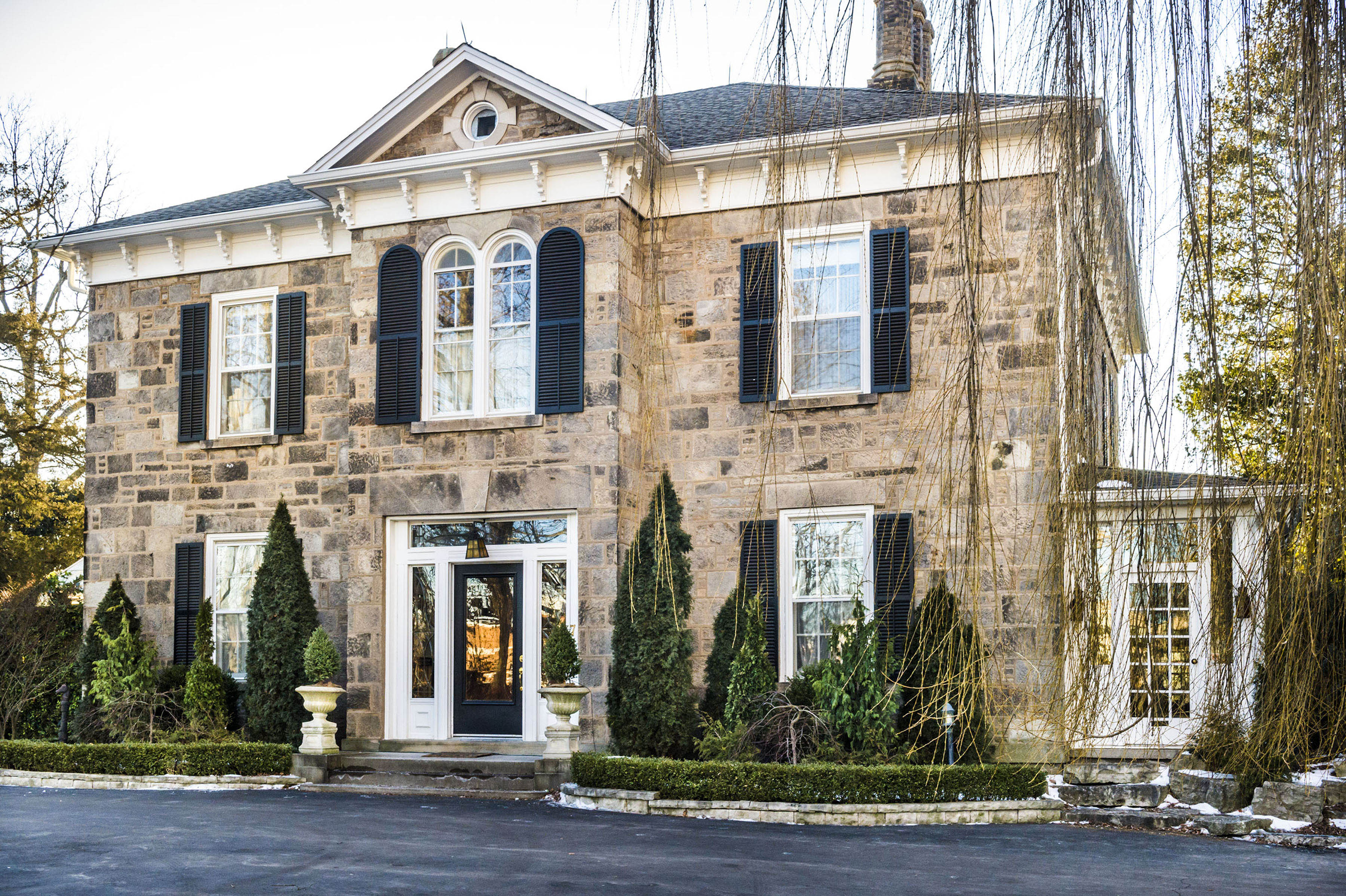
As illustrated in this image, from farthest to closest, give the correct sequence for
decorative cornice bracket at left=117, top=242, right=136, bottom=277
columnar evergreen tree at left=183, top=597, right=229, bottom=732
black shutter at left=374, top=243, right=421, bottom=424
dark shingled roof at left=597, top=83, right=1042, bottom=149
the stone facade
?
decorative cornice bracket at left=117, top=242, right=136, bottom=277 → columnar evergreen tree at left=183, top=597, right=229, bottom=732 → black shutter at left=374, top=243, right=421, bottom=424 → the stone facade → dark shingled roof at left=597, top=83, right=1042, bottom=149

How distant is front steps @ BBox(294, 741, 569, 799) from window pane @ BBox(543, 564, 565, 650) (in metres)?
1.47

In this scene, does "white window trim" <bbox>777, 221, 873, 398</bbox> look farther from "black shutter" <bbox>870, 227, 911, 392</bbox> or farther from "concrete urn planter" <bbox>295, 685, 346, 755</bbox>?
"concrete urn planter" <bbox>295, 685, 346, 755</bbox>

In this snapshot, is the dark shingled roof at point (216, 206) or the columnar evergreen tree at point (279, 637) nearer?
the columnar evergreen tree at point (279, 637)

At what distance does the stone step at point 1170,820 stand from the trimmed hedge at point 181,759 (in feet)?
26.9

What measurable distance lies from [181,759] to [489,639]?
3.52 meters

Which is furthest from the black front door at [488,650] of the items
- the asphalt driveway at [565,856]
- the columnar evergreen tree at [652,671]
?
the asphalt driveway at [565,856]

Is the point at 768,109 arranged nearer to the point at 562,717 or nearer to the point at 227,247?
the point at 562,717

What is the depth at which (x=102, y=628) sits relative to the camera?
15.2 metres

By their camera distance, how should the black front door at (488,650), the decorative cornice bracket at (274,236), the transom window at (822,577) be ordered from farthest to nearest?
1. the decorative cornice bracket at (274,236)
2. the black front door at (488,650)
3. the transom window at (822,577)

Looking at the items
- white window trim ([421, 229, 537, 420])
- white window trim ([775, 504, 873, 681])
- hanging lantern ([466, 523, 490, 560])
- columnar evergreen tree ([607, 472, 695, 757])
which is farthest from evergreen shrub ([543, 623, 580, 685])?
white window trim ([421, 229, 537, 420])

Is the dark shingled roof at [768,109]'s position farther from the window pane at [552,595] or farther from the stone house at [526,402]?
the window pane at [552,595]

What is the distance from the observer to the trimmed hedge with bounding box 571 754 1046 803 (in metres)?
11.2

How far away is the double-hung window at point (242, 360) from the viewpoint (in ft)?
52.6

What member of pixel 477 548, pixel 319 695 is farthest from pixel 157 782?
pixel 477 548
